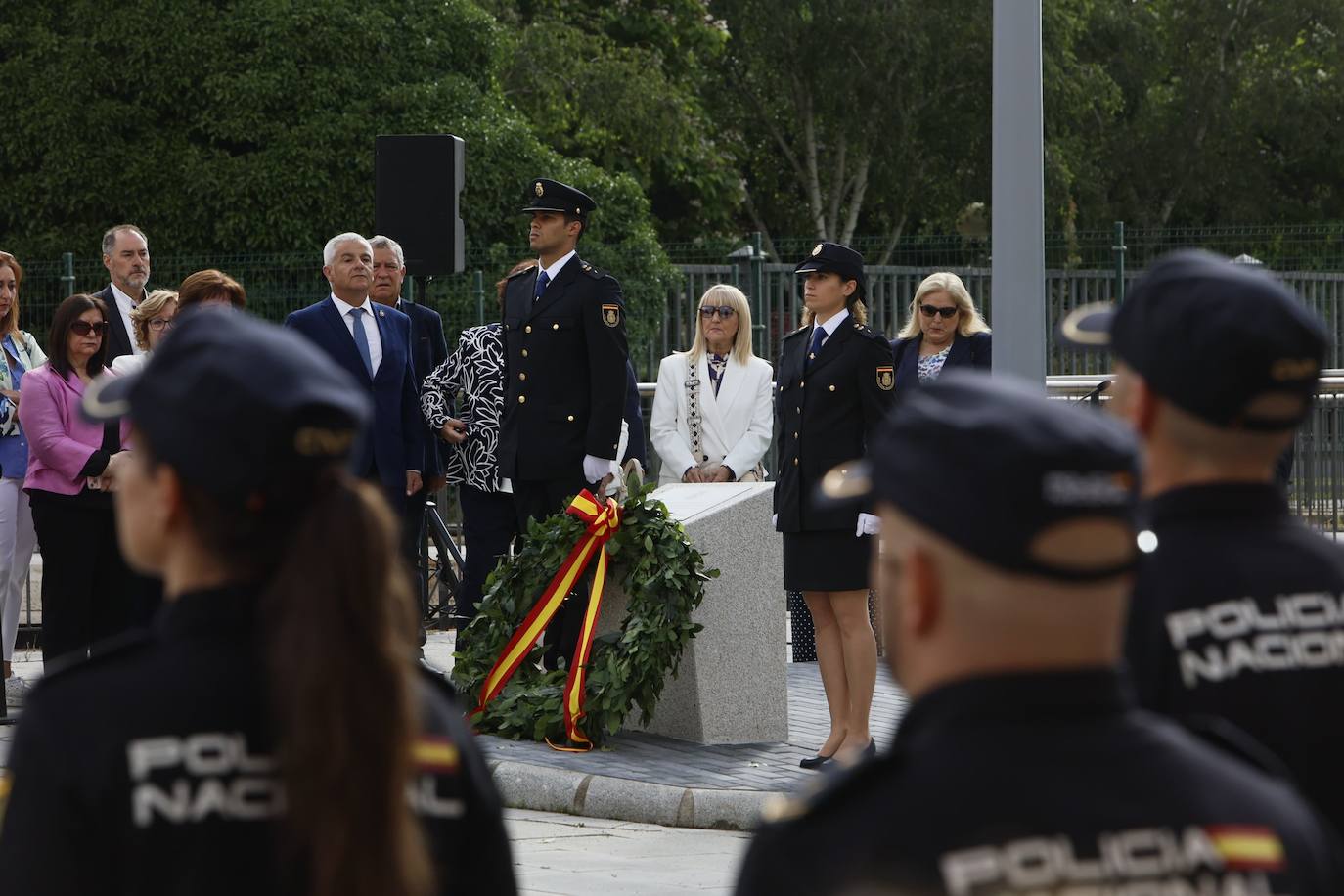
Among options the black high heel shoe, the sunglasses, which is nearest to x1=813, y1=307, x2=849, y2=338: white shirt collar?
the black high heel shoe

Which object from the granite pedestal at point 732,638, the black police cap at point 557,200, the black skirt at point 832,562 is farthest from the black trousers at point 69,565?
the black skirt at point 832,562

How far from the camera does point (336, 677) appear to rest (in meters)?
2.16

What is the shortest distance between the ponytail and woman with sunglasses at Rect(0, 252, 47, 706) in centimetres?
775

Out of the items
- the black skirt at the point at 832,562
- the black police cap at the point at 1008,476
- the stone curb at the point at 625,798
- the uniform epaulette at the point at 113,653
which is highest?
the black police cap at the point at 1008,476

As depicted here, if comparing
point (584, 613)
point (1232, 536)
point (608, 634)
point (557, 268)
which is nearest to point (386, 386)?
point (557, 268)

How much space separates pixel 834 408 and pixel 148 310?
3.24 meters

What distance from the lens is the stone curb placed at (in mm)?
7477

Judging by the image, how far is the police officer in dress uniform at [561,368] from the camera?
9.58 metres

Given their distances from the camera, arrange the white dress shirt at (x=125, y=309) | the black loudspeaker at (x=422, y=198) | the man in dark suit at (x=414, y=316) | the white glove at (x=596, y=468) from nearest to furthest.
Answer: the white glove at (x=596, y=468) < the white dress shirt at (x=125, y=309) < the man in dark suit at (x=414, y=316) < the black loudspeaker at (x=422, y=198)

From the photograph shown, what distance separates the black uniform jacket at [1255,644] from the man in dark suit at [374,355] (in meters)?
7.43

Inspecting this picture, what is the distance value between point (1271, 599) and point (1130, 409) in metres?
0.31

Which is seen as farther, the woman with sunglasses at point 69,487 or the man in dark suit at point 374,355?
the man in dark suit at point 374,355

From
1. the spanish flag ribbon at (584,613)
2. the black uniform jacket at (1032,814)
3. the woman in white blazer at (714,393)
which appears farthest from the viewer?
the woman in white blazer at (714,393)

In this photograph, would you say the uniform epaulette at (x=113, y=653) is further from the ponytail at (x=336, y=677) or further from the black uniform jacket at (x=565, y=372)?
the black uniform jacket at (x=565, y=372)
